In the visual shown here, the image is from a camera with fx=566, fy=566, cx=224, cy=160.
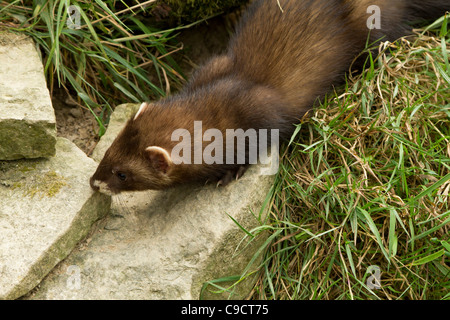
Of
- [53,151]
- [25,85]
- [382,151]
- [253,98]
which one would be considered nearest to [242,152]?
[253,98]

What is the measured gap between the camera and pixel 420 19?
466 centimetres

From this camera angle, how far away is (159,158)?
3.61m

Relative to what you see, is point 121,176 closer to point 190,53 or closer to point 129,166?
point 129,166

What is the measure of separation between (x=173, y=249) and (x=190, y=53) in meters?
2.21

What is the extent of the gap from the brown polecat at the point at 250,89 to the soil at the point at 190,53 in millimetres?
770

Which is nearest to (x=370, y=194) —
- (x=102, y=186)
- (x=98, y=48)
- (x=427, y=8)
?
(x=102, y=186)

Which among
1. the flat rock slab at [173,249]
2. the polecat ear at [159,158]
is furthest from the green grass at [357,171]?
the polecat ear at [159,158]

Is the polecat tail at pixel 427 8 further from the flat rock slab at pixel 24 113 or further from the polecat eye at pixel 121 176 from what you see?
the flat rock slab at pixel 24 113

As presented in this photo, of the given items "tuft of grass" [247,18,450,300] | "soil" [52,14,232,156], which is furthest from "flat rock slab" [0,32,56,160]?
"tuft of grass" [247,18,450,300]

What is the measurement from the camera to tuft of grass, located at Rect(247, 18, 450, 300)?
347 cm

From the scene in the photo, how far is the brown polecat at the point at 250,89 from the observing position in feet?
12.1

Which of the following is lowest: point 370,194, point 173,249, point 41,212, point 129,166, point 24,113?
point 173,249

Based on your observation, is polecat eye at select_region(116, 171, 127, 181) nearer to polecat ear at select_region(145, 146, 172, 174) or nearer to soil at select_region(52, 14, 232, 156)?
polecat ear at select_region(145, 146, 172, 174)

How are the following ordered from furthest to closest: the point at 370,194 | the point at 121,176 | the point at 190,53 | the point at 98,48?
the point at 190,53, the point at 98,48, the point at 121,176, the point at 370,194
